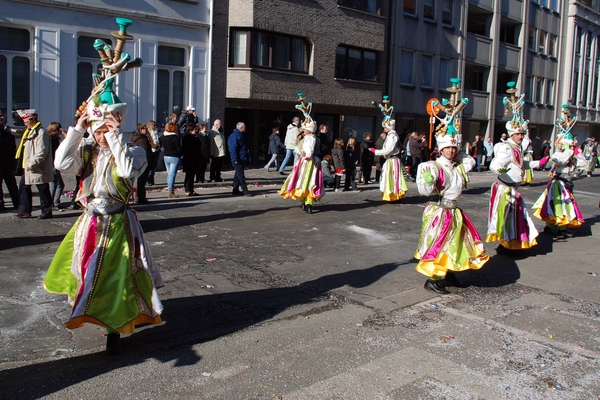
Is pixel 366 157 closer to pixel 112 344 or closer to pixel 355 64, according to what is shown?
pixel 355 64

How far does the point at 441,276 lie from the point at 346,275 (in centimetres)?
125

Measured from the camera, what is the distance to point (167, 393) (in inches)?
166

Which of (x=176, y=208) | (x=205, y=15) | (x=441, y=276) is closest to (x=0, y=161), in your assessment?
(x=176, y=208)

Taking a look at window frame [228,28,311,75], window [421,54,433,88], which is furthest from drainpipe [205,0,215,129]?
window [421,54,433,88]

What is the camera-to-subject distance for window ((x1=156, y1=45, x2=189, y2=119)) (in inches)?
795

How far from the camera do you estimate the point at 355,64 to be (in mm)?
25844

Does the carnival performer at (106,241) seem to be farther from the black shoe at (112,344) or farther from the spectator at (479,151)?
the spectator at (479,151)

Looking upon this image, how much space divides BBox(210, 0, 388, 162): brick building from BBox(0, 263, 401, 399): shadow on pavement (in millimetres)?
15029

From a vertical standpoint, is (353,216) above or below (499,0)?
below

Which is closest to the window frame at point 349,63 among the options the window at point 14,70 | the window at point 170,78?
the window at point 170,78

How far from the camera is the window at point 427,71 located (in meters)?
29.7

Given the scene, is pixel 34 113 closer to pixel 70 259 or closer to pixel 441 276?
pixel 70 259

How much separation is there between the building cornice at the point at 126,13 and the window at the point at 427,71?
12.4 meters

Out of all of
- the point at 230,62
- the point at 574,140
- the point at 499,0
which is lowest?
the point at 574,140
